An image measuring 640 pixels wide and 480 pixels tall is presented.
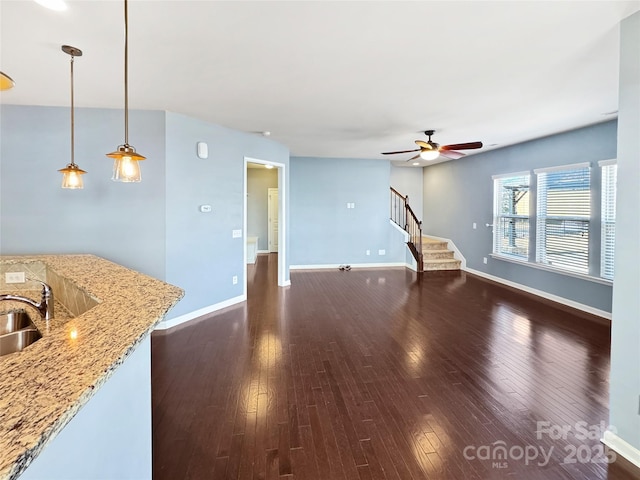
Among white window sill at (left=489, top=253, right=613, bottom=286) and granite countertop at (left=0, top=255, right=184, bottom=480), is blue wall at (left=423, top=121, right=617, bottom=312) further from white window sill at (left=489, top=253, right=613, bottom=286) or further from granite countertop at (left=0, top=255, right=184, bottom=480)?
granite countertop at (left=0, top=255, right=184, bottom=480)

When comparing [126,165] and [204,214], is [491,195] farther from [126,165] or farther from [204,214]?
[126,165]

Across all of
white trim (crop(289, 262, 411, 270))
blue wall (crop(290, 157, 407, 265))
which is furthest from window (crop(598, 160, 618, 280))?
blue wall (crop(290, 157, 407, 265))

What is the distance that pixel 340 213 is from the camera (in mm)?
8422

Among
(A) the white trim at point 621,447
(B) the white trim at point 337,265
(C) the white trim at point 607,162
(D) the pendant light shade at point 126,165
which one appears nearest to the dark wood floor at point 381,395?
(A) the white trim at point 621,447

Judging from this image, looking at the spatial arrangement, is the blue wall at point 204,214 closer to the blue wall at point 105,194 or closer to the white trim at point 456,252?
the blue wall at point 105,194

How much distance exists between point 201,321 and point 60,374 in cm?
374

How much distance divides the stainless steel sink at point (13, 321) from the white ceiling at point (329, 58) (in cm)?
192

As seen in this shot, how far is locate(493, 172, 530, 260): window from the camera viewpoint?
615 cm

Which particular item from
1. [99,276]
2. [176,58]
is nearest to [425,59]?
[176,58]

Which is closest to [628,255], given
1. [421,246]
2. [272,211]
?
[421,246]

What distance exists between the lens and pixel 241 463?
77.2 inches

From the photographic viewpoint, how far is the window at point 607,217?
455 cm

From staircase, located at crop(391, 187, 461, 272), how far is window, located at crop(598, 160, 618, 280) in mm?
3534

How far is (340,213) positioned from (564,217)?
183 inches
